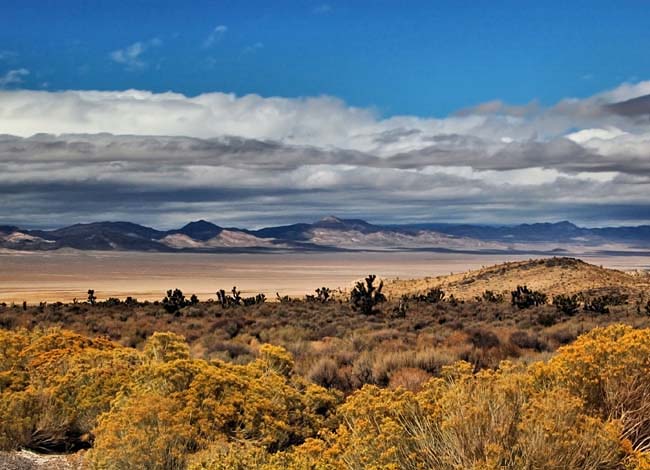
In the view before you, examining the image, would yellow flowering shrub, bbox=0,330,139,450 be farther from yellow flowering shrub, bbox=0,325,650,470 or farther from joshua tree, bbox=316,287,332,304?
joshua tree, bbox=316,287,332,304

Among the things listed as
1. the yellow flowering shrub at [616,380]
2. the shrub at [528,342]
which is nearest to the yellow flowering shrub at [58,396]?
the yellow flowering shrub at [616,380]

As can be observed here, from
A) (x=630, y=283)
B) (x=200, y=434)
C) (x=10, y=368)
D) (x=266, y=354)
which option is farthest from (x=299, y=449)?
(x=630, y=283)

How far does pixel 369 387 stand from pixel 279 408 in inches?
80.7

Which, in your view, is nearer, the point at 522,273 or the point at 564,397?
the point at 564,397

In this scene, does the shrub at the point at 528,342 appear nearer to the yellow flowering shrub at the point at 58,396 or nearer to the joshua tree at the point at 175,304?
the yellow flowering shrub at the point at 58,396

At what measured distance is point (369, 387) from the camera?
26.0ft

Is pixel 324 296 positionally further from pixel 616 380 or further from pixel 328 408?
pixel 616 380

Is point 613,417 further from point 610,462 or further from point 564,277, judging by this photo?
point 564,277

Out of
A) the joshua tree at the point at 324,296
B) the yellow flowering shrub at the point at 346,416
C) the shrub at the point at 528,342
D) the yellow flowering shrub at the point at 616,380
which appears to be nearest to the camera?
the yellow flowering shrub at the point at 346,416

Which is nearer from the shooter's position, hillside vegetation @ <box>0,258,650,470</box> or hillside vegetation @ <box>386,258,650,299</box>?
hillside vegetation @ <box>0,258,650,470</box>

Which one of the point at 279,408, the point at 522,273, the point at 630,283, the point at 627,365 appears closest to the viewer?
the point at 627,365

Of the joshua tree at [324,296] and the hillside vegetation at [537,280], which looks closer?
the joshua tree at [324,296]

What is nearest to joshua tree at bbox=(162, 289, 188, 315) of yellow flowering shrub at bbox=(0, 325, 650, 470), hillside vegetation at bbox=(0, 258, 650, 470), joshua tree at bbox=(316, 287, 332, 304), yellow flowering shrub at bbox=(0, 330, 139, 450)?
joshua tree at bbox=(316, 287, 332, 304)

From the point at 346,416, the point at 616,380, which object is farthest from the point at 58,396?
the point at 616,380
